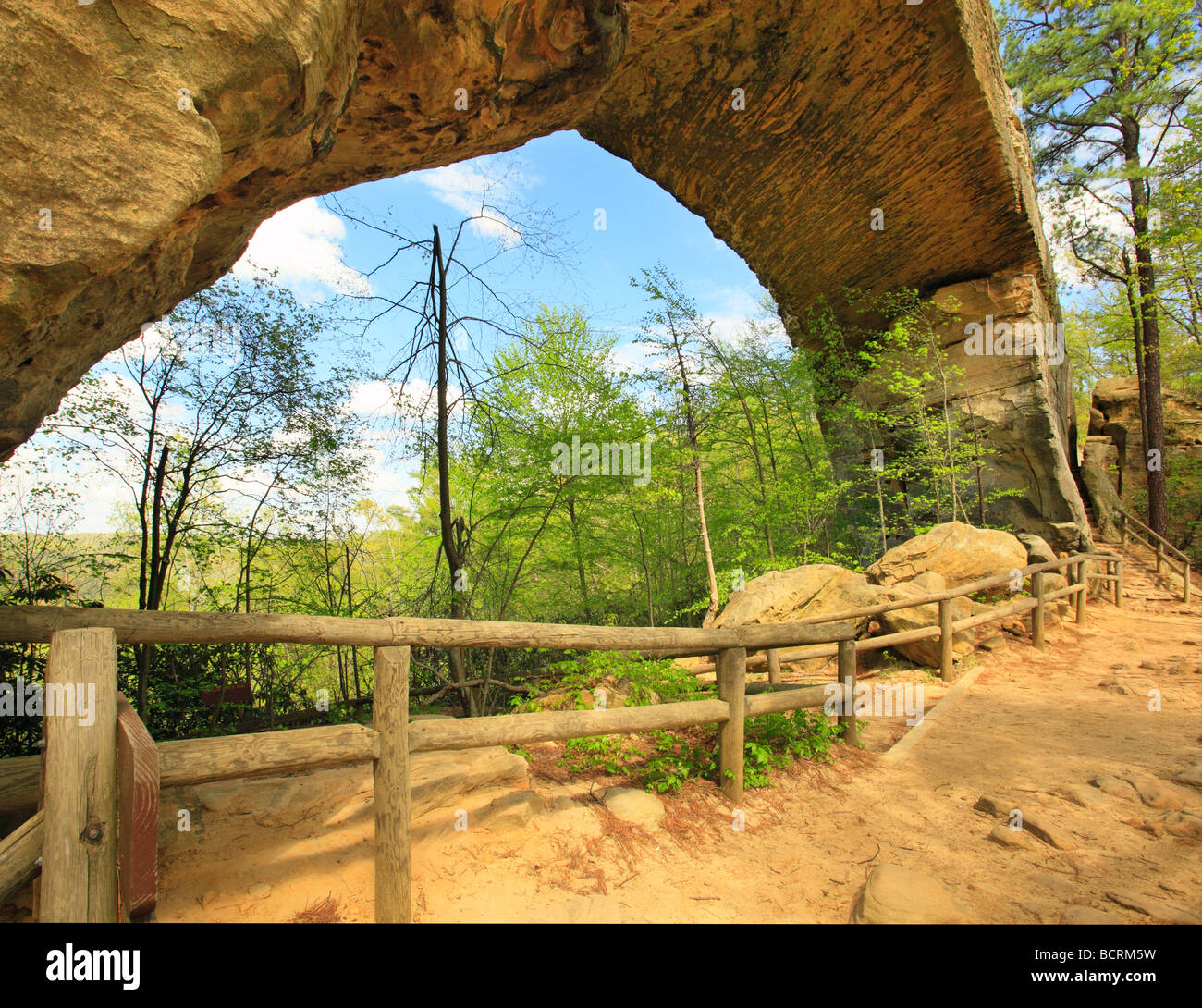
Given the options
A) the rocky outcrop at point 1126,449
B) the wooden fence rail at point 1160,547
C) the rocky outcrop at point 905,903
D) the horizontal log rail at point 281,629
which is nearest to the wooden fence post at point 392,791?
the horizontal log rail at point 281,629

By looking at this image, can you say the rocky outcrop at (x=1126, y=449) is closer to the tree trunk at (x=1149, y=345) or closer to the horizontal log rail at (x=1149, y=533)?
the horizontal log rail at (x=1149, y=533)

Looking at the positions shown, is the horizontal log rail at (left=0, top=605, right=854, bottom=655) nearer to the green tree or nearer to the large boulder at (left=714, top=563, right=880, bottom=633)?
the large boulder at (left=714, top=563, right=880, bottom=633)

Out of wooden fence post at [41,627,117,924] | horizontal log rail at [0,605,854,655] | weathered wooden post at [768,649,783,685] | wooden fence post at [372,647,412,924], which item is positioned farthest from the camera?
weathered wooden post at [768,649,783,685]

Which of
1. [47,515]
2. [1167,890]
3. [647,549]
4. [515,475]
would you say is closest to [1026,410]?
[647,549]

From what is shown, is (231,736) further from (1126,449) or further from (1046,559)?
(1126,449)

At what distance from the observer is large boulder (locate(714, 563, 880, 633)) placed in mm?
7938

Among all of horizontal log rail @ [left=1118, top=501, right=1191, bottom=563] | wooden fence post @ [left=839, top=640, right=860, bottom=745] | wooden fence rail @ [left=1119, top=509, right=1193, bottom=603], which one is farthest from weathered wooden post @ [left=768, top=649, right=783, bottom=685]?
horizontal log rail @ [left=1118, top=501, right=1191, bottom=563]

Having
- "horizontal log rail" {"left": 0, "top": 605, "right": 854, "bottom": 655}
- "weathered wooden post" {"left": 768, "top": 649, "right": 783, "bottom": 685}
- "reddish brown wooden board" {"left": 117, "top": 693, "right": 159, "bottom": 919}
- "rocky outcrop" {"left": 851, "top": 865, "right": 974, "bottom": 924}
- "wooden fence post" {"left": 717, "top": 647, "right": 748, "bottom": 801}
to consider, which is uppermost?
"horizontal log rail" {"left": 0, "top": 605, "right": 854, "bottom": 655}

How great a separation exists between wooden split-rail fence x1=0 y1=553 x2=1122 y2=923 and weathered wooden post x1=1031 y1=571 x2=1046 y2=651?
509cm

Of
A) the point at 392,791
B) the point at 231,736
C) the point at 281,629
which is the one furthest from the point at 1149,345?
the point at 231,736

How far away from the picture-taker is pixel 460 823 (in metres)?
2.67

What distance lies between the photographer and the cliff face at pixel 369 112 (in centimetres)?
181

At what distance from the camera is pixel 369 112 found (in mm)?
3615

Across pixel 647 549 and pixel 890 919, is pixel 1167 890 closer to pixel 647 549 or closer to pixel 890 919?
pixel 890 919
